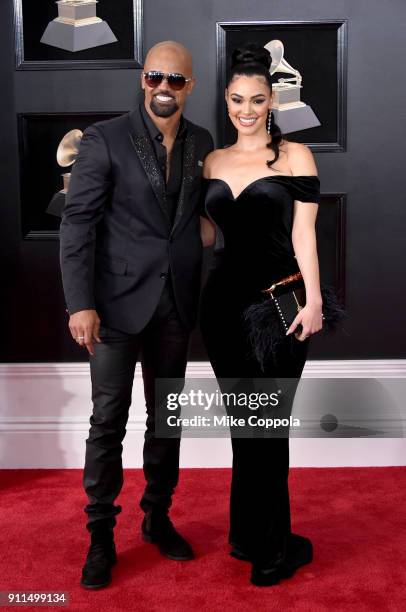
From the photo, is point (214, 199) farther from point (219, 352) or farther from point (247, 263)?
point (219, 352)

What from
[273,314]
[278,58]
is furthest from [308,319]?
[278,58]

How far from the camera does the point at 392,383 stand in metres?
3.71

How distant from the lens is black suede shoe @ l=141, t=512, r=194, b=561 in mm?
2791

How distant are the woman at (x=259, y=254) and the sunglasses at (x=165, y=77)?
0.17 meters

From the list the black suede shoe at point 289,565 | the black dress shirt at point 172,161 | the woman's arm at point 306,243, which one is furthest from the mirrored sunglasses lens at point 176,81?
the black suede shoe at point 289,565

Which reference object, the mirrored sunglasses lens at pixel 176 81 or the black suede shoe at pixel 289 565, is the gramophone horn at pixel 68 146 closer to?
the mirrored sunglasses lens at pixel 176 81

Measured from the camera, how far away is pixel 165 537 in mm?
2850

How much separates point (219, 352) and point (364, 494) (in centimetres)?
118

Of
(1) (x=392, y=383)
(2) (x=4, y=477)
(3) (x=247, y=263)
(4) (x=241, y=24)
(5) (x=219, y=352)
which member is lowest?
(2) (x=4, y=477)

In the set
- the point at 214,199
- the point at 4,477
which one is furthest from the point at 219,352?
the point at 4,477

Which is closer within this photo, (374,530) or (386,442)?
(374,530)

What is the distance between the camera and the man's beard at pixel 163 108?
8.39ft

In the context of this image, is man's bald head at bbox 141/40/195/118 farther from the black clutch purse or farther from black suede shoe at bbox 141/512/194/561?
black suede shoe at bbox 141/512/194/561

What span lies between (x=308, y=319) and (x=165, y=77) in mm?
902
